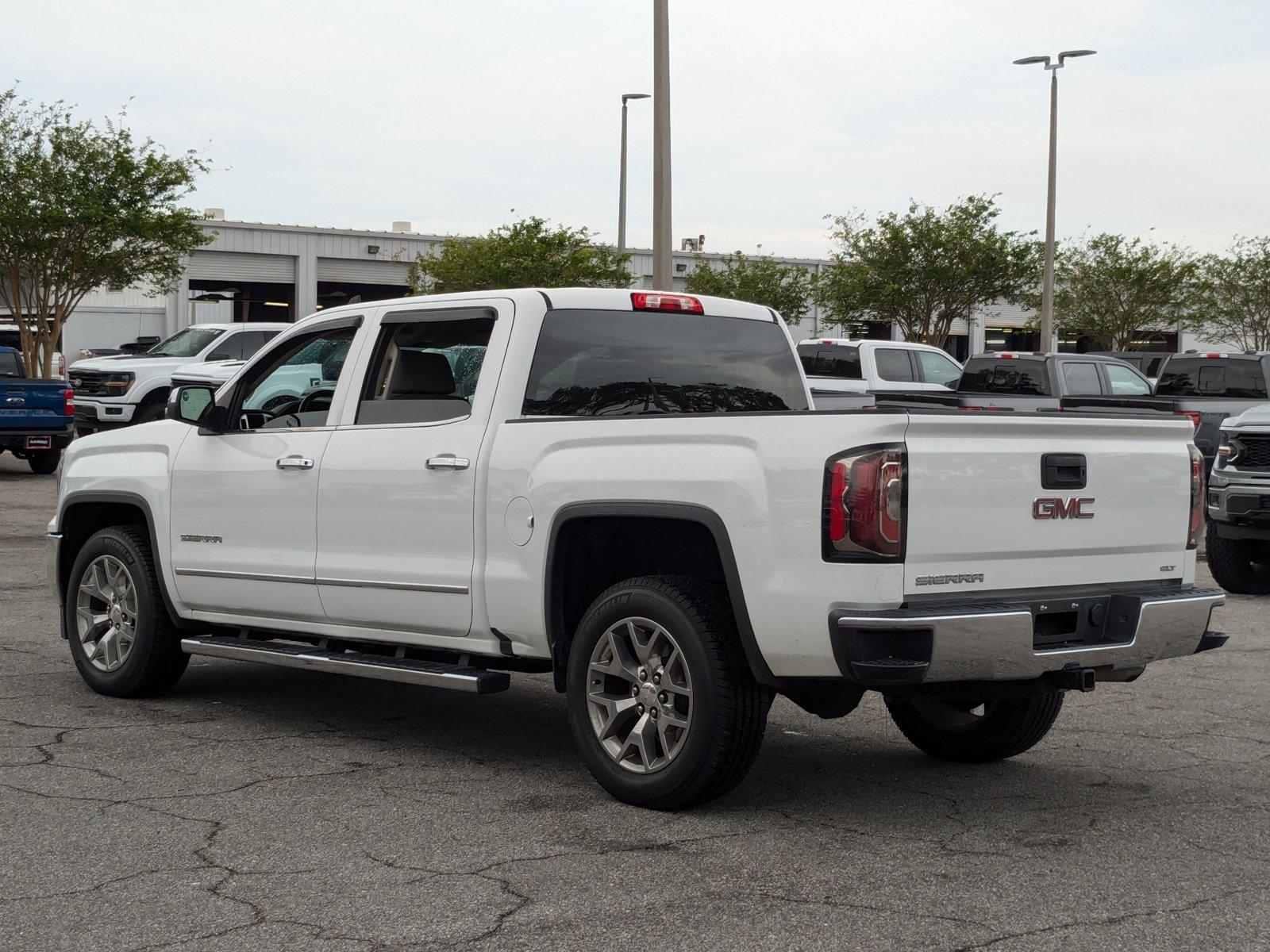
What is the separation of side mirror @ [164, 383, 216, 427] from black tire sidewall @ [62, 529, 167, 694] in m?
0.72

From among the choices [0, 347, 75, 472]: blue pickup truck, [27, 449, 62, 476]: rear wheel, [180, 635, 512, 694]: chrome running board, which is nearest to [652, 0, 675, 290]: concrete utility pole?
[0, 347, 75, 472]: blue pickup truck

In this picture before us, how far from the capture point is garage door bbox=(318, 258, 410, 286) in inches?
2014

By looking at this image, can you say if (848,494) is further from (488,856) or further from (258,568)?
(258,568)

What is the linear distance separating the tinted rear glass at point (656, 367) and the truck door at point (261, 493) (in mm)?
1056

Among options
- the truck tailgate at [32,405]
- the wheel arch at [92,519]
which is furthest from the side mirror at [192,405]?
the truck tailgate at [32,405]

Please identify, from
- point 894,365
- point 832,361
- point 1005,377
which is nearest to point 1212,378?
point 1005,377

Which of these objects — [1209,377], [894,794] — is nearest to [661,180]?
[1209,377]

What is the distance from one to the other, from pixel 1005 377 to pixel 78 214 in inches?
707

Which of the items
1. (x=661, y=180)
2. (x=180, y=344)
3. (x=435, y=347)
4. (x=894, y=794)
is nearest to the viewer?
(x=894, y=794)

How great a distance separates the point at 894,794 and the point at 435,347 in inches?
103

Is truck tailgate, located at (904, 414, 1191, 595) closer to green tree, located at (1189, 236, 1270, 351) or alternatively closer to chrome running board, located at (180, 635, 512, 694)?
chrome running board, located at (180, 635, 512, 694)

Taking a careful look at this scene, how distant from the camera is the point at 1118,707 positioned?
767 cm

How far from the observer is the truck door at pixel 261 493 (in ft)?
22.3

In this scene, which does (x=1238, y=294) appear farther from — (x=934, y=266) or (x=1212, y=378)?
(x=1212, y=378)
